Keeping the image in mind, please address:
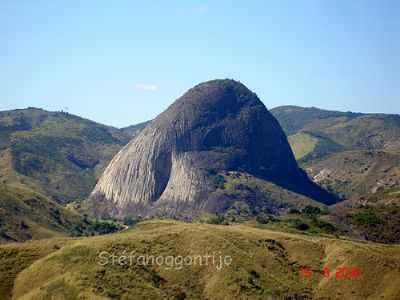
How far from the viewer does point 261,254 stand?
507 ft

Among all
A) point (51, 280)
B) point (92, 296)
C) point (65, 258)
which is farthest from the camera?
point (65, 258)

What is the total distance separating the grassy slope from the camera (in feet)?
441

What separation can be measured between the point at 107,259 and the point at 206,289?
23.8m

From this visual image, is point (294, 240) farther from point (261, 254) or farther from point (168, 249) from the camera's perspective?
point (168, 249)

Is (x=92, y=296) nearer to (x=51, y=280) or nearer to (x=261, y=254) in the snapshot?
(x=51, y=280)

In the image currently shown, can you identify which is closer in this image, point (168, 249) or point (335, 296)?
point (335, 296)

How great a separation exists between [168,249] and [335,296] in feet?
134

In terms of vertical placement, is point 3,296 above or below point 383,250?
below

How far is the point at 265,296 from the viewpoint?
13588 cm

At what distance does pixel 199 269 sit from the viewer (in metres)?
146

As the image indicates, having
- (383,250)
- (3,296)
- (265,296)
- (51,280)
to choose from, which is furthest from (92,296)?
(383,250)

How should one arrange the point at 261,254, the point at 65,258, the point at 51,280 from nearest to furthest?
the point at 51,280 → the point at 65,258 → the point at 261,254

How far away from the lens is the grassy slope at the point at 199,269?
134m

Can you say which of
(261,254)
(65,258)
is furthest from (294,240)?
(65,258)
